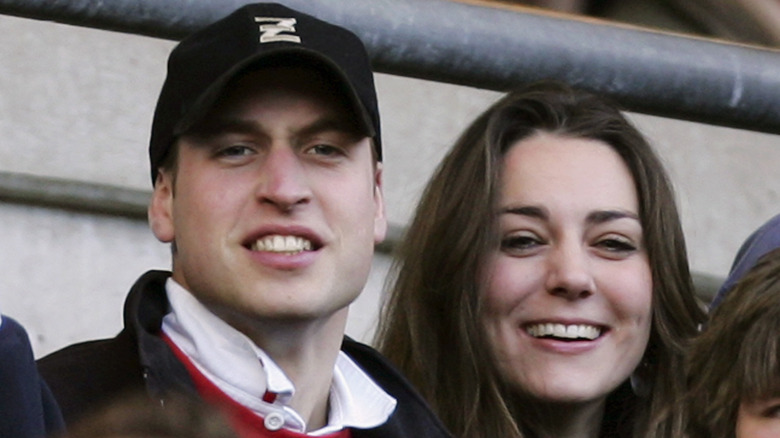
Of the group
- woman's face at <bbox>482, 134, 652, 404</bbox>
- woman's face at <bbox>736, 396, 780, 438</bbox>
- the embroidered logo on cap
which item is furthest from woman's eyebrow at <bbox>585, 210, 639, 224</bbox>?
the embroidered logo on cap

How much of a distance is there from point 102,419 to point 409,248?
2.21 meters

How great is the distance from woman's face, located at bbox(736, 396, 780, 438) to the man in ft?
1.86

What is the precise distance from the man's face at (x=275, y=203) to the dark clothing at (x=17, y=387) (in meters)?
0.60

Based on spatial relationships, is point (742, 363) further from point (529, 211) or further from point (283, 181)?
point (283, 181)

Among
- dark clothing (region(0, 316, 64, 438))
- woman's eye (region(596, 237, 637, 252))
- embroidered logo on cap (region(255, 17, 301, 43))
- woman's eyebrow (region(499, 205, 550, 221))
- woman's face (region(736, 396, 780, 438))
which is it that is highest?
embroidered logo on cap (region(255, 17, 301, 43))

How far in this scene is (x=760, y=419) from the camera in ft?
11.7

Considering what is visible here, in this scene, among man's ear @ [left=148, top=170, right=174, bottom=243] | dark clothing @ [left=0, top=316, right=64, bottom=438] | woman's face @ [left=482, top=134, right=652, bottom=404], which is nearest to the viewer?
dark clothing @ [left=0, top=316, right=64, bottom=438]

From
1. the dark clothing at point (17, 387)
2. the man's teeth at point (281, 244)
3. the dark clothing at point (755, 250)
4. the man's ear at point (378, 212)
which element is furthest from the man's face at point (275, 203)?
the dark clothing at point (755, 250)

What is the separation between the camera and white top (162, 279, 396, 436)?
3.24 metres

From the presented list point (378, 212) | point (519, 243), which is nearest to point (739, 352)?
point (519, 243)

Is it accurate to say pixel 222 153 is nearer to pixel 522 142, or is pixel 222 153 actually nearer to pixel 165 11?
pixel 165 11

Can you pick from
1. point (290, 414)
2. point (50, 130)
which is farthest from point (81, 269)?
point (290, 414)

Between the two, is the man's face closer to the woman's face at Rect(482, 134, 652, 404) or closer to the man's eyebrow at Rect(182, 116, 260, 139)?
the man's eyebrow at Rect(182, 116, 260, 139)

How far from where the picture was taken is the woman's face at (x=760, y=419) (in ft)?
11.6
